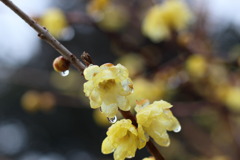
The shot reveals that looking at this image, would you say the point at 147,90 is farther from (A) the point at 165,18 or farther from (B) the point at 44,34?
(B) the point at 44,34

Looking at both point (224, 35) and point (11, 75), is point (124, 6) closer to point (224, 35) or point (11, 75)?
point (11, 75)

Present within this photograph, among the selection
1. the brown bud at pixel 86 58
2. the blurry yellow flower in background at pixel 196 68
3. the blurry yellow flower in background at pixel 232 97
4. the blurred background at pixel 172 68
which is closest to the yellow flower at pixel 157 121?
the brown bud at pixel 86 58

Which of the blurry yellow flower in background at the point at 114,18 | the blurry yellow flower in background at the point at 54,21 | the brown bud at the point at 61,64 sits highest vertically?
the blurry yellow flower in background at the point at 114,18

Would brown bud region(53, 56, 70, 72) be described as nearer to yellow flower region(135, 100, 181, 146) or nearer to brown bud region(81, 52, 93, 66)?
brown bud region(81, 52, 93, 66)

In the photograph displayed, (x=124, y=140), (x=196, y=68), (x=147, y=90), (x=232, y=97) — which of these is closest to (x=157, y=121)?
(x=124, y=140)

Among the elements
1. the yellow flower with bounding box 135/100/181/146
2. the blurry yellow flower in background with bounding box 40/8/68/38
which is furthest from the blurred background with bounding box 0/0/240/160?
the yellow flower with bounding box 135/100/181/146

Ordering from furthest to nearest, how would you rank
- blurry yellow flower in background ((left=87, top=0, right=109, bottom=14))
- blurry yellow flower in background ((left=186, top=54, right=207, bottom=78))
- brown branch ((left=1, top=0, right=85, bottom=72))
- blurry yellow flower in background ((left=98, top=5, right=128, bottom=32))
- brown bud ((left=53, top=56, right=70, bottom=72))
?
blurry yellow flower in background ((left=98, top=5, right=128, bottom=32))
blurry yellow flower in background ((left=186, top=54, right=207, bottom=78))
blurry yellow flower in background ((left=87, top=0, right=109, bottom=14))
brown bud ((left=53, top=56, right=70, bottom=72))
brown branch ((left=1, top=0, right=85, bottom=72))

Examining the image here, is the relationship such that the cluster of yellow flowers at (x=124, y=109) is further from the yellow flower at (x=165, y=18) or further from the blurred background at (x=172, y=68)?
the yellow flower at (x=165, y=18)

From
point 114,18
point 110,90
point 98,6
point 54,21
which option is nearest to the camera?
point 110,90
